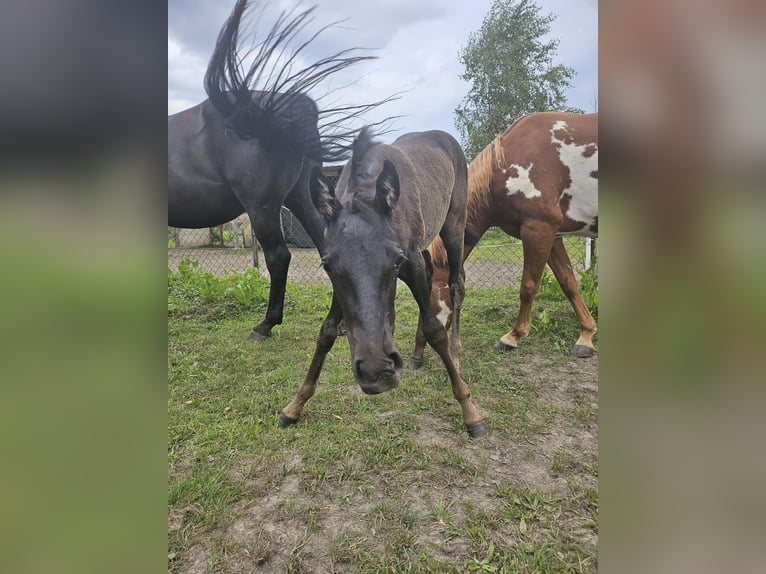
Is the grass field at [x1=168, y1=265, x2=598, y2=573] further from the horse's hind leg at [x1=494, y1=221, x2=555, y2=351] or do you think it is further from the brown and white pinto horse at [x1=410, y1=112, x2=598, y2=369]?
the brown and white pinto horse at [x1=410, y1=112, x2=598, y2=369]

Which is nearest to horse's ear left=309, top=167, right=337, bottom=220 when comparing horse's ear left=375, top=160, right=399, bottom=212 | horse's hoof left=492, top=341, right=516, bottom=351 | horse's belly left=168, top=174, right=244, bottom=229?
horse's ear left=375, top=160, right=399, bottom=212

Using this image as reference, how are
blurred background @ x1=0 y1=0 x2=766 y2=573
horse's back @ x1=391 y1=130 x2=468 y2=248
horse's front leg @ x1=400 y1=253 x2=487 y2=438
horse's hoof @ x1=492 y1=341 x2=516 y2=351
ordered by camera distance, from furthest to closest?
horse's hoof @ x1=492 y1=341 x2=516 y2=351
horse's back @ x1=391 y1=130 x2=468 y2=248
horse's front leg @ x1=400 y1=253 x2=487 y2=438
blurred background @ x1=0 y1=0 x2=766 y2=573

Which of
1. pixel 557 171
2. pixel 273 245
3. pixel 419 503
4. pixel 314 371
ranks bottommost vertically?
pixel 419 503

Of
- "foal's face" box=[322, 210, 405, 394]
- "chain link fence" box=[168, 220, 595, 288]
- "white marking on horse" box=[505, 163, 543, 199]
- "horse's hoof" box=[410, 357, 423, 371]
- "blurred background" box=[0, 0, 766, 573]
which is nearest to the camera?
"blurred background" box=[0, 0, 766, 573]

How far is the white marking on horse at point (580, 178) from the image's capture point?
144 inches

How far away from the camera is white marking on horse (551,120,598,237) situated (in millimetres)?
3652

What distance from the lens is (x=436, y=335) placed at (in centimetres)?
242

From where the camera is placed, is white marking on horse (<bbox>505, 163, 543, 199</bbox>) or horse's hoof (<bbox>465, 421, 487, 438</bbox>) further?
white marking on horse (<bbox>505, 163, 543, 199</bbox>)

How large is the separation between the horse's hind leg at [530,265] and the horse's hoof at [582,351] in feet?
1.62

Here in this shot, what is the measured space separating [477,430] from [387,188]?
1.60 metres

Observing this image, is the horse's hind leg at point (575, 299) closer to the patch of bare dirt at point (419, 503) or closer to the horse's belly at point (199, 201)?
the patch of bare dirt at point (419, 503)

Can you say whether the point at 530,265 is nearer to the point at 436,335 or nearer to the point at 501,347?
the point at 501,347
